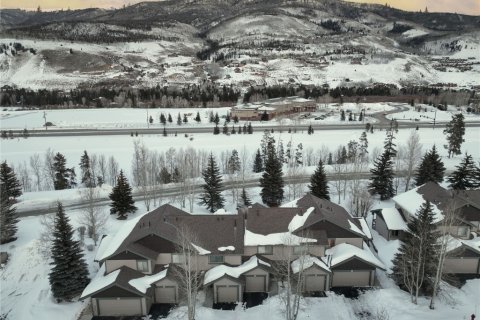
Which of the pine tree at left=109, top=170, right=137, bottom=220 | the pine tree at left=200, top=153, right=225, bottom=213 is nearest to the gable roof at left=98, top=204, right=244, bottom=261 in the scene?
the pine tree at left=109, top=170, right=137, bottom=220

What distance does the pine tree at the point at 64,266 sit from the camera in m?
31.0

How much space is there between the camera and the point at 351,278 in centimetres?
3306

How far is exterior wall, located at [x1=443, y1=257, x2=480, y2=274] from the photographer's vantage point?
33.9 m

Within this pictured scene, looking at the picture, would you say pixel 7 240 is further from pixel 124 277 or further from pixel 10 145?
pixel 10 145

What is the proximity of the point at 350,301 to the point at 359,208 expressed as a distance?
17693mm

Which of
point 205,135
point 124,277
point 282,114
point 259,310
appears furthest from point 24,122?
point 259,310

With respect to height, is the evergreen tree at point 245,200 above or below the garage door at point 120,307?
above

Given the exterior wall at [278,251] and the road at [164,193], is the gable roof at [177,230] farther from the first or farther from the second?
the road at [164,193]

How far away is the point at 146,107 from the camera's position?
139 metres

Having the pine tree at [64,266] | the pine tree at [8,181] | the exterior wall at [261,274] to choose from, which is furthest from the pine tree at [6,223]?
the exterior wall at [261,274]

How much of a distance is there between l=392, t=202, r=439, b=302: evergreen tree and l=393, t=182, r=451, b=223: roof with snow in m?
7.06

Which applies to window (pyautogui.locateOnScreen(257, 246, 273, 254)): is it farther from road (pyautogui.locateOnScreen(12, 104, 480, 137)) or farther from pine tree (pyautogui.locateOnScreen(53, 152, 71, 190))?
road (pyautogui.locateOnScreen(12, 104, 480, 137))

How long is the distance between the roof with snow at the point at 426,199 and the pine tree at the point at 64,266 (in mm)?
31299

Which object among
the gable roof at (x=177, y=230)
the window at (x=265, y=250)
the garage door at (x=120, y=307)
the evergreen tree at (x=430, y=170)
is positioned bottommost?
the garage door at (x=120, y=307)
